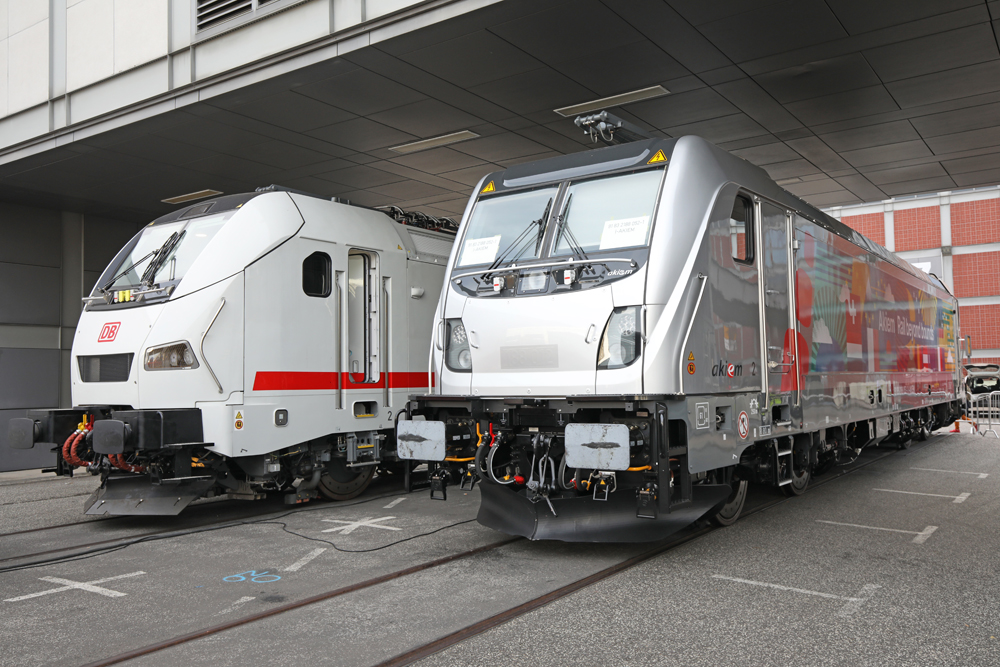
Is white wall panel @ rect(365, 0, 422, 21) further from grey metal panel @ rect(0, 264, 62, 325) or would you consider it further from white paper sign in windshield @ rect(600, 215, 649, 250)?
grey metal panel @ rect(0, 264, 62, 325)

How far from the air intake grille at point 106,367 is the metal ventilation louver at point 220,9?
452 centimetres

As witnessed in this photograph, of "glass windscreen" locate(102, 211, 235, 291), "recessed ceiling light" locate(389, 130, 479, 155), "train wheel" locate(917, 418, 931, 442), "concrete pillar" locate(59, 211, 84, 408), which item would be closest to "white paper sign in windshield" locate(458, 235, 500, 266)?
"glass windscreen" locate(102, 211, 235, 291)

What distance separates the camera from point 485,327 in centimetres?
654

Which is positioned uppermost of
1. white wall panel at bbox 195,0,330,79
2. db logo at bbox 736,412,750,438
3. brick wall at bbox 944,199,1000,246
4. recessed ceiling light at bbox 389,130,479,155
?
brick wall at bbox 944,199,1000,246

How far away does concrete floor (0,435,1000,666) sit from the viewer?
415cm

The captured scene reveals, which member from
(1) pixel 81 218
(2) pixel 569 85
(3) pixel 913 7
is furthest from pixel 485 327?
(1) pixel 81 218

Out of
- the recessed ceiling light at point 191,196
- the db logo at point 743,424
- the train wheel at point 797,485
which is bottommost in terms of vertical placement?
the train wheel at point 797,485

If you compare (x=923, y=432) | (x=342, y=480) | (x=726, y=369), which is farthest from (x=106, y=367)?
Answer: (x=923, y=432)

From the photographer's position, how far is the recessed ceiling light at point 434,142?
11.2m

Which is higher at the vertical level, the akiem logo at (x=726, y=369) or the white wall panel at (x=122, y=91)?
the white wall panel at (x=122, y=91)

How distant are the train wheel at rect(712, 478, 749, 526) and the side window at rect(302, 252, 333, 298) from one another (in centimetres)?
455

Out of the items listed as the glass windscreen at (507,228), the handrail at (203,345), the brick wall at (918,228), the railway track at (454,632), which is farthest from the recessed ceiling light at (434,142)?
the brick wall at (918,228)

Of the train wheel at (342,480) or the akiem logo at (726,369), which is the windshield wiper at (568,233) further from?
the train wheel at (342,480)

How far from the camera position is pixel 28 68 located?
1198 centimetres
